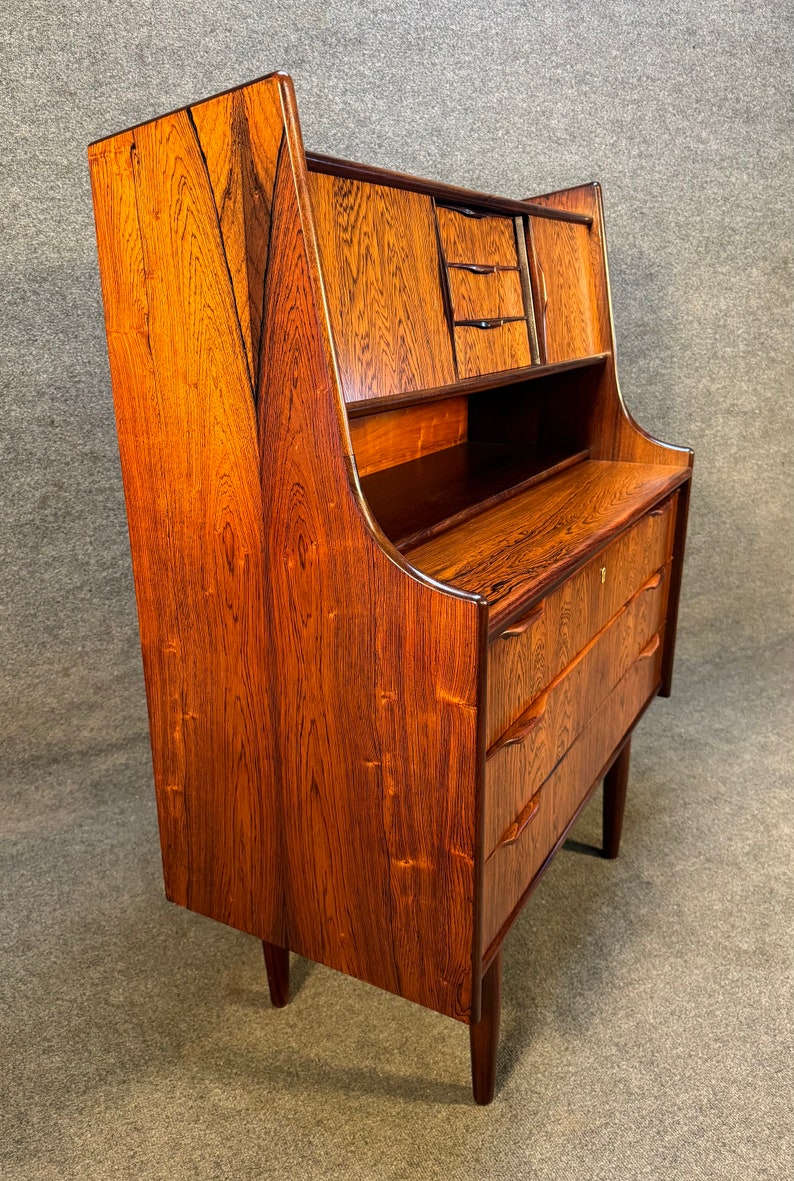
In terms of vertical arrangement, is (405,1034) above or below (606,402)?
below

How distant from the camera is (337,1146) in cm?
113

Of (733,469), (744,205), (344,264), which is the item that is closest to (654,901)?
(344,264)

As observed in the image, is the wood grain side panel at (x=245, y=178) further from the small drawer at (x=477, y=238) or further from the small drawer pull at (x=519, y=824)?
the small drawer pull at (x=519, y=824)

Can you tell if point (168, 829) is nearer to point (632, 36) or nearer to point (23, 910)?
point (23, 910)

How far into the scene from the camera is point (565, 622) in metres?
1.14

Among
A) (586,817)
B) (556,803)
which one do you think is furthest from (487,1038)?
(586,817)

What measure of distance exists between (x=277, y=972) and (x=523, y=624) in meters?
0.72

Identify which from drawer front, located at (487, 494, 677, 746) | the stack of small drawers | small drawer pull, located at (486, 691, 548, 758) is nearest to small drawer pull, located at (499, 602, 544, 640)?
drawer front, located at (487, 494, 677, 746)

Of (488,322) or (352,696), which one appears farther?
(488,322)

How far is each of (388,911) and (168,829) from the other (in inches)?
15.1

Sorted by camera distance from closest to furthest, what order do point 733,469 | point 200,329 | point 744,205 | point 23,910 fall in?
point 200,329 < point 23,910 < point 744,205 < point 733,469

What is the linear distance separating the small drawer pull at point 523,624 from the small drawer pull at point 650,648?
0.56 m

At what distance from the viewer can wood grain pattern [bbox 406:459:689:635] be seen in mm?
995

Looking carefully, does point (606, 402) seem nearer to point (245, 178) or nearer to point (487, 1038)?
point (245, 178)
